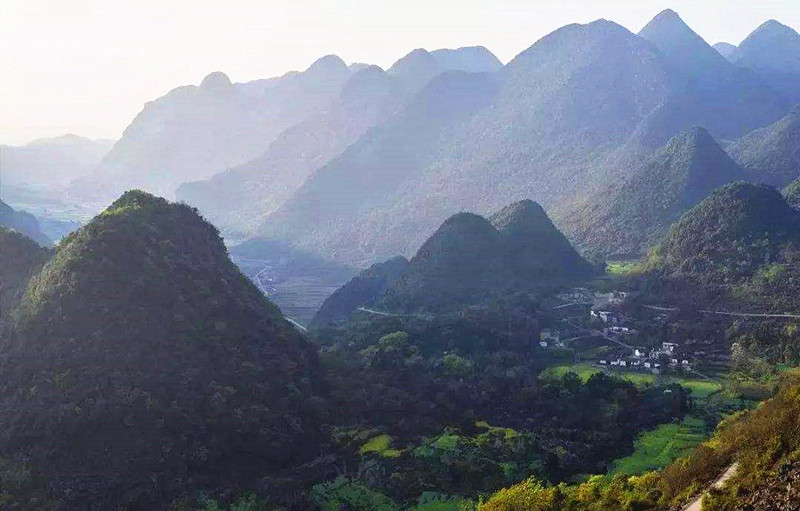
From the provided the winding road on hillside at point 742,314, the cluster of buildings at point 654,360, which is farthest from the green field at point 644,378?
the winding road on hillside at point 742,314

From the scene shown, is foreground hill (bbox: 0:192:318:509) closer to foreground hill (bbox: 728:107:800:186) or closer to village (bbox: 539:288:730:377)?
village (bbox: 539:288:730:377)

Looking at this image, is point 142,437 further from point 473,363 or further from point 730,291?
point 730,291

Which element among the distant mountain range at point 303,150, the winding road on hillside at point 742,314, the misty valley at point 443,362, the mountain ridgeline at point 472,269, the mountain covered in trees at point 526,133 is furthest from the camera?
the distant mountain range at point 303,150

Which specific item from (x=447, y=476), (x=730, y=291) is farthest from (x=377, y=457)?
(x=730, y=291)

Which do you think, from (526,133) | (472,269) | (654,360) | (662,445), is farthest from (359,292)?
(526,133)

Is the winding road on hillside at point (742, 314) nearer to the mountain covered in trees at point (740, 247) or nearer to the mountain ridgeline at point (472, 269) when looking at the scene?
the mountain covered in trees at point (740, 247)

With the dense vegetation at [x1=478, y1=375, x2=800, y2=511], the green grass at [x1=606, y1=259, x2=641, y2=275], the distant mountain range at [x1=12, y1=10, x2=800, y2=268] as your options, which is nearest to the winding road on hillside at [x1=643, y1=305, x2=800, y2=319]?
the green grass at [x1=606, y1=259, x2=641, y2=275]

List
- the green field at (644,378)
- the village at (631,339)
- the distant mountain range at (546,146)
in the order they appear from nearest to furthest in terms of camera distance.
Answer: the green field at (644,378) < the village at (631,339) < the distant mountain range at (546,146)
